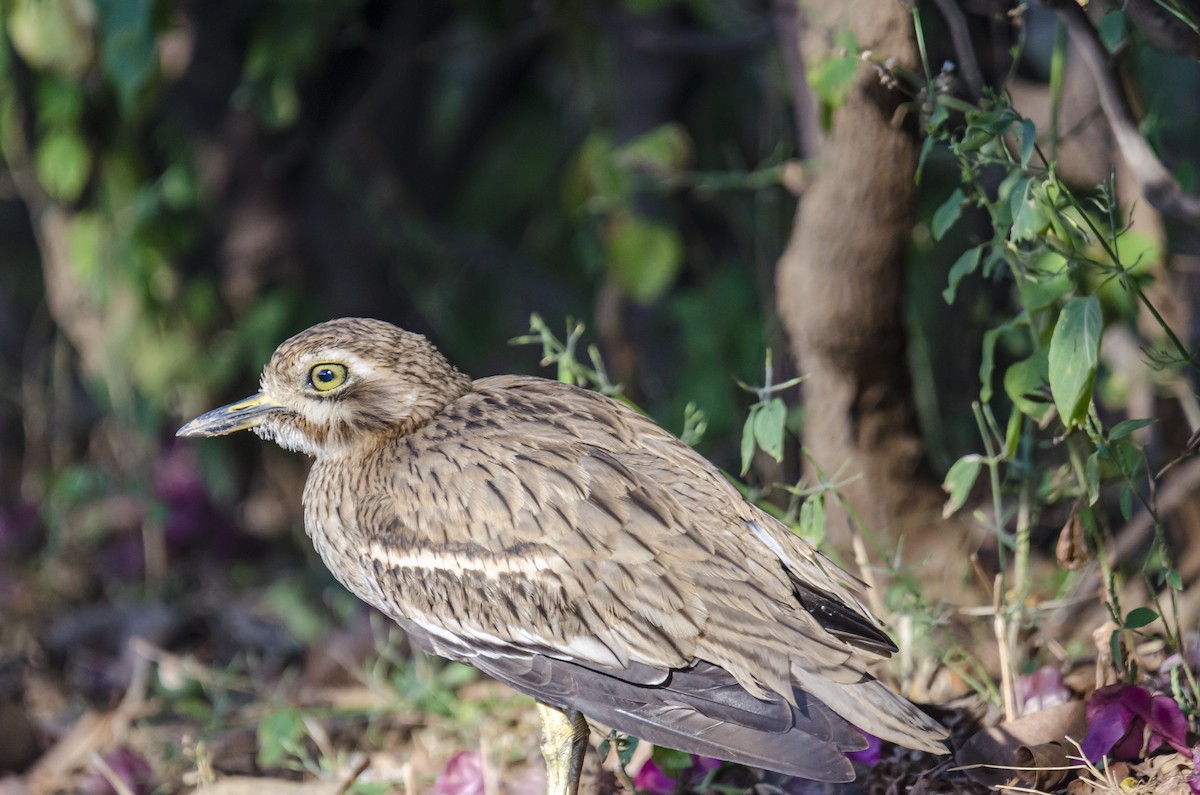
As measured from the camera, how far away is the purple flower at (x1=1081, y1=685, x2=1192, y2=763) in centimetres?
261

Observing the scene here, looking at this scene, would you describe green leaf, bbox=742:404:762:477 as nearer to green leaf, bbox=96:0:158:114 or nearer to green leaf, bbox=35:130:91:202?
green leaf, bbox=96:0:158:114

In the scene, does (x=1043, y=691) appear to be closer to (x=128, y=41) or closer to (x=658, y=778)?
(x=658, y=778)

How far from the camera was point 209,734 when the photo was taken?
3746 mm

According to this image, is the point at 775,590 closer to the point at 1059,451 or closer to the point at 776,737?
the point at 776,737

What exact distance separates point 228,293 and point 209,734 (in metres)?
2.42

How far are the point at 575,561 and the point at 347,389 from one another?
0.77m

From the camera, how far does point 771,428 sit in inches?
109

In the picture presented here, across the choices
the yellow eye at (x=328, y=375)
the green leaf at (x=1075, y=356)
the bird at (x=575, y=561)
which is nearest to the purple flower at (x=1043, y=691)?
the bird at (x=575, y=561)

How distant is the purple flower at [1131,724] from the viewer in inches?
103

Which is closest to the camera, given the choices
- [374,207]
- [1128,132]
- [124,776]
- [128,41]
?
[1128,132]

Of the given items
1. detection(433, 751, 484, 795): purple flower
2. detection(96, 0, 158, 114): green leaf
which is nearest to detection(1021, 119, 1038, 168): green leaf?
detection(433, 751, 484, 795): purple flower

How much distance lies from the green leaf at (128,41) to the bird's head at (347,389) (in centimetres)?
130

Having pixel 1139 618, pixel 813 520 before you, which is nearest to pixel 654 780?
pixel 813 520

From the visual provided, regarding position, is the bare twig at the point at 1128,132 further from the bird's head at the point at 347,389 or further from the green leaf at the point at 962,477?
the bird's head at the point at 347,389
